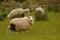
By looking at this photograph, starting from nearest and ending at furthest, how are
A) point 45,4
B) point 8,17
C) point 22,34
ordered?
point 22,34
point 8,17
point 45,4

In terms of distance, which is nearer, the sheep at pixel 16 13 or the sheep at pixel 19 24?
the sheep at pixel 19 24

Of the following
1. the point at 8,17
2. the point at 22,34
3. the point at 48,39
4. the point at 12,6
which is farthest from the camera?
the point at 12,6

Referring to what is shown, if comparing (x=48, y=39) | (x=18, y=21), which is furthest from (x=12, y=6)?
(x=48, y=39)

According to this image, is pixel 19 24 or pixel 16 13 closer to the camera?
pixel 19 24

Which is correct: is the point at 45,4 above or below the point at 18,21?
below

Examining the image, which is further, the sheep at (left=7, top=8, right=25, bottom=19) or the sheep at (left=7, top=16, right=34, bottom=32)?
the sheep at (left=7, top=8, right=25, bottom=19)

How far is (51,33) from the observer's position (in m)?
11.3

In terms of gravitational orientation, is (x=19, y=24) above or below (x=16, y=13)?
above

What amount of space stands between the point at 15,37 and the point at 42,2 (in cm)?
1641

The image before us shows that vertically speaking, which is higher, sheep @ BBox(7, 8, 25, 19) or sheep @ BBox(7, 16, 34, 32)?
sheep @ BBox(7, 16, 34, 32)

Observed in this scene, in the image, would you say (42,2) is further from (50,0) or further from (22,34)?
(22,34)

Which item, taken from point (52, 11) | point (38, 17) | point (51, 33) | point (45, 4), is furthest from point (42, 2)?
point (51, 33)

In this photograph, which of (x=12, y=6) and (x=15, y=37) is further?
(x=12, y=6)

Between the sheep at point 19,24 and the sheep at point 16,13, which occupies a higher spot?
the sheep at point 19,24
